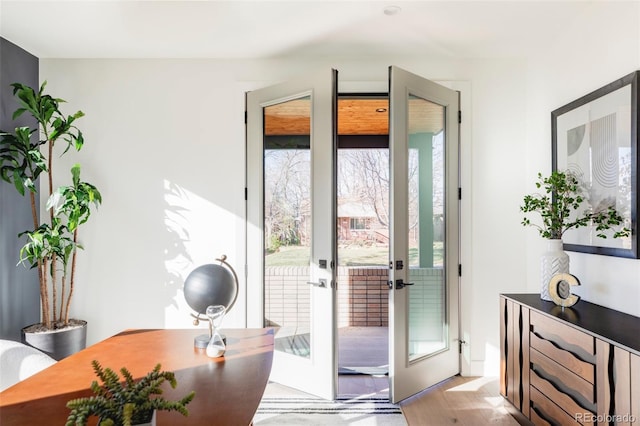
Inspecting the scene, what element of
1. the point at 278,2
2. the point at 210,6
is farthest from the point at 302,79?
the point at 210,6

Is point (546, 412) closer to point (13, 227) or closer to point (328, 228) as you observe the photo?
point (328, 228)

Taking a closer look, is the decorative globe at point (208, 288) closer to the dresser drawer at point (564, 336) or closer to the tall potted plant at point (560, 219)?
the dresser drawer at point (564, 336)

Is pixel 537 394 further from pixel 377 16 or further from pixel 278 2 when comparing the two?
pixel 278 2

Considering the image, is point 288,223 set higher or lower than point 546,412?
higher

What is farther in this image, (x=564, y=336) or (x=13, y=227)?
(x=13, y=227)

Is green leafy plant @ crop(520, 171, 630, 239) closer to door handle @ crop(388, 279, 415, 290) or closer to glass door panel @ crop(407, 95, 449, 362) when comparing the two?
glass door panel @ crop(407, 95, 449, 362)

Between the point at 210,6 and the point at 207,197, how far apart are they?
1451mm

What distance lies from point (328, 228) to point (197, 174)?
1.28 metres

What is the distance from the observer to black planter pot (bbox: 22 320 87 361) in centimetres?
271

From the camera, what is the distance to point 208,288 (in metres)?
1.64

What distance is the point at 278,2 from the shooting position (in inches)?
94.3

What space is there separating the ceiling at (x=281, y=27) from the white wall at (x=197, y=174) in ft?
0.48

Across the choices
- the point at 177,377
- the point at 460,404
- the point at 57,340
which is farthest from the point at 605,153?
the point at 57,340

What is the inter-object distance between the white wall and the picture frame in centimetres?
58
